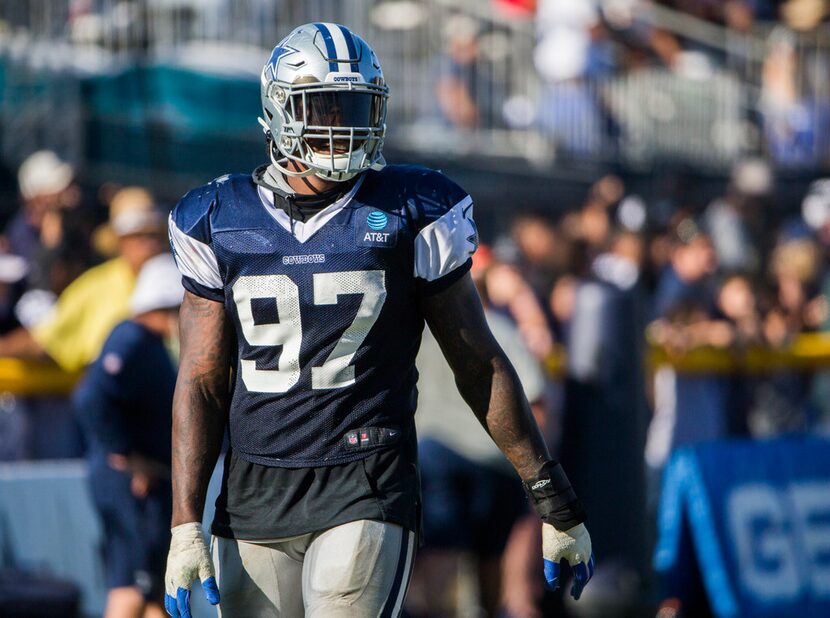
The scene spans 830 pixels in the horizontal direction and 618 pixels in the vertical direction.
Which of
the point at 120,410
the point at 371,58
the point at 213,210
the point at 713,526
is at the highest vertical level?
the point at 371,58

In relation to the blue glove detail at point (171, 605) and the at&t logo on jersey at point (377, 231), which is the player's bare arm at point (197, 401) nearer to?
the blue glove detail at point (171, 605)

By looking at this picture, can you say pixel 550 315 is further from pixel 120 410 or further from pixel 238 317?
pixel 238 317

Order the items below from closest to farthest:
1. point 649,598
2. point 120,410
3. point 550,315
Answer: point 120,410
point 649,598
point 550,315

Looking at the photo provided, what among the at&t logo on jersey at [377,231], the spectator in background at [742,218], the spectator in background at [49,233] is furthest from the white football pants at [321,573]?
the spectator in background at [742,218]

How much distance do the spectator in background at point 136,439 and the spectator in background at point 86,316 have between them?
75 cm

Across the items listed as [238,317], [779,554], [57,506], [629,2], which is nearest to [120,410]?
[57,506]

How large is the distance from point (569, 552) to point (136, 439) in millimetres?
2777

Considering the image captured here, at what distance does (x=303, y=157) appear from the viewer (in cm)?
377

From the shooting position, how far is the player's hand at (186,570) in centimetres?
372

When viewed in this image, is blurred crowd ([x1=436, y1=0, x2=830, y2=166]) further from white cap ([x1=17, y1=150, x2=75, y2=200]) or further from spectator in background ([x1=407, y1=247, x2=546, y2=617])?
spectator in background ([x1=407, y1=247, x2=546, y2=617])

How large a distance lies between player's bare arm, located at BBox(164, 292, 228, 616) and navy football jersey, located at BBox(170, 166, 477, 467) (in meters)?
0.06

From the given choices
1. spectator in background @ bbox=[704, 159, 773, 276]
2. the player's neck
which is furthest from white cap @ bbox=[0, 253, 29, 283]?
spectator in background @ bbox=[704, 159, 773, 276]

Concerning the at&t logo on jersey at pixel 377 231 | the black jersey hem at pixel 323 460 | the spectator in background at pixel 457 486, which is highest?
the at&t logo on jersey at pixel 377 231

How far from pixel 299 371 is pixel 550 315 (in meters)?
4.50
